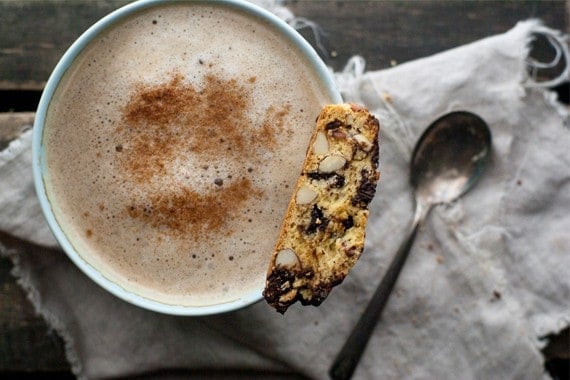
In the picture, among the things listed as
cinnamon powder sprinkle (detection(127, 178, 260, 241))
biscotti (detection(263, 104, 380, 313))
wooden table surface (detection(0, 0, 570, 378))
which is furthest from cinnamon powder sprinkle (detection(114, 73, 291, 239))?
wooden table surface (detection(0, 0, 570, 378))

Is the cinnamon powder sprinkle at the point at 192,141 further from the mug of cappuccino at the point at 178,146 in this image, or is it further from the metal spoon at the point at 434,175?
the metal spoon at the point at 434,175

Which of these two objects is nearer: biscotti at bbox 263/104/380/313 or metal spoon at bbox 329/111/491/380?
biscotti at bbox 263/104/380/313

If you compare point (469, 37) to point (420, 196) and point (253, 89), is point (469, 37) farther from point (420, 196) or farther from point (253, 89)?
point (253, 89)

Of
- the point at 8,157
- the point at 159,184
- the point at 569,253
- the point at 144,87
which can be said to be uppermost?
the point at 144,87

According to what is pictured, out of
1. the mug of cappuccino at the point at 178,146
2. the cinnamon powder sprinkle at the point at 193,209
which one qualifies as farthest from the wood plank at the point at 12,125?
the cinnamon powder sprinkle at the point at 193,209

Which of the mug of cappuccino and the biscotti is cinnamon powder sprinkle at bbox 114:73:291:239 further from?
the biscotti

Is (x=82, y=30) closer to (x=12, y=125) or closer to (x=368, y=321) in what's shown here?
(x=12, y=125)

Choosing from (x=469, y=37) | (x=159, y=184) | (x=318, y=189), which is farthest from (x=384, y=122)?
(x=159, y=184)

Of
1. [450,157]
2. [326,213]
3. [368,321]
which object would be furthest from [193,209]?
[450,157]
